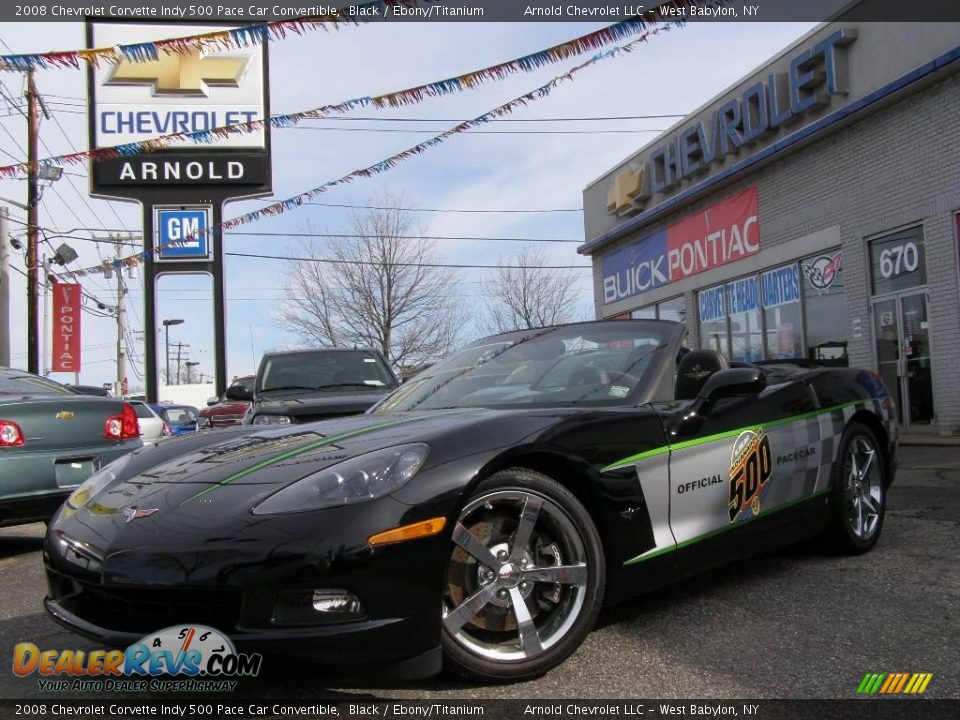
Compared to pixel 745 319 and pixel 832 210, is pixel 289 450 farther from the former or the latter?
pixel 745 319

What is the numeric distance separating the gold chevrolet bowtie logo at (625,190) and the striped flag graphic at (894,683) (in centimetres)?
1665

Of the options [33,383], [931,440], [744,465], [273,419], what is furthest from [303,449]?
[931,440]

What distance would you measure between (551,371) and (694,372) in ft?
2.01

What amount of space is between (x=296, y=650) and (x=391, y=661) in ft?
0.89

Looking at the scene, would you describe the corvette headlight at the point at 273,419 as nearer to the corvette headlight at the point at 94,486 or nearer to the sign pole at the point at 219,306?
the corvette headlight at the point at 94,486

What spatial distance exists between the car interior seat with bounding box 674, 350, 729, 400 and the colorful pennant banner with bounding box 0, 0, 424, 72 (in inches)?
127

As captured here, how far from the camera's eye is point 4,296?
18531 millimetres

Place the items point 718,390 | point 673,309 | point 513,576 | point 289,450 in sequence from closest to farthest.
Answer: point 513,576, point 289,450, point 718,390, point 673,309

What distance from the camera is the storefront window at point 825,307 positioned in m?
13.0

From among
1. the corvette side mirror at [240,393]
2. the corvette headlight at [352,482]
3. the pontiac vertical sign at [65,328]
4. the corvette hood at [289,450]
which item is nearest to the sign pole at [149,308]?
the pontiac vertical sign at [65,328]

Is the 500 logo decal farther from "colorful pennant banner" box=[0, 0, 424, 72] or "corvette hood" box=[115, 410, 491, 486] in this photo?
"colorful pennant banner" box=[0, 0, 424, 72]

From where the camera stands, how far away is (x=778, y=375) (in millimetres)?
4086

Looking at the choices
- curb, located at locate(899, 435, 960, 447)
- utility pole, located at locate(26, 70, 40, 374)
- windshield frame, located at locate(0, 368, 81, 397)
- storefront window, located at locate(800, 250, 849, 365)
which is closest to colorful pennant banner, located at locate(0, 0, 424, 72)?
windshield frame, located at locate(0, 368, 81, 397)

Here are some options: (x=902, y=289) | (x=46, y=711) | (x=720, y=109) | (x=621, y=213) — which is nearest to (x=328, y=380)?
(x=46, y=711)
